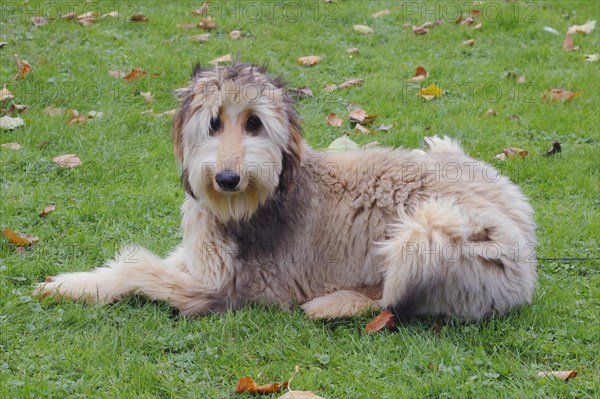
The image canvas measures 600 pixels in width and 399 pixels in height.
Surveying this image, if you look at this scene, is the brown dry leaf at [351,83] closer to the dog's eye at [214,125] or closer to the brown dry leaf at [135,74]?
the brown dry leaf at [135,74]

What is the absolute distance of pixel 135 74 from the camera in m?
8.20

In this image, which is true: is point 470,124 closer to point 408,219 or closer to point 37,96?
point 408,219

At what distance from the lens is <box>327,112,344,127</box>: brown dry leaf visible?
24.7ft

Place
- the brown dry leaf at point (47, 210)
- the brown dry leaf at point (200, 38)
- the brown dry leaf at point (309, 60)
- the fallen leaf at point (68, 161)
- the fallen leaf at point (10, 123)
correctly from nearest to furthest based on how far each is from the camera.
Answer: the brown dry leaf at point (47, 210)
the fallen leaf at point (68, 161)
the fallen leaf at point (10, 123)
the brown dry leaf at point (309, 60)
the brown dry leaf at point (200, 38)

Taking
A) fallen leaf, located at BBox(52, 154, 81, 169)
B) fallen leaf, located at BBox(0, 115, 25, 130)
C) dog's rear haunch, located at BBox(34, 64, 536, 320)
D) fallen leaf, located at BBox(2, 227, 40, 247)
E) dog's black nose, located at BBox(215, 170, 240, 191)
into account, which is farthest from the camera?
fallen leaf, located at BBox(0, 115, 25, 130)

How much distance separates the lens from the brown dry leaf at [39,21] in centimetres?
938

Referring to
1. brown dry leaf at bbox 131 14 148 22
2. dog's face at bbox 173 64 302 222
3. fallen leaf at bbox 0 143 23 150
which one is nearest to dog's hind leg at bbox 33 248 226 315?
dog's face at bbox 173 64 302 222

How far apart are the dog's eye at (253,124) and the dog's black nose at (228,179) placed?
1.09ft

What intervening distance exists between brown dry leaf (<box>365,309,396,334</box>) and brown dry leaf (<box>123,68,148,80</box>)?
476 cm

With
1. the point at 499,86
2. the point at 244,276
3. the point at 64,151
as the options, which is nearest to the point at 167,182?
the point at 64,151

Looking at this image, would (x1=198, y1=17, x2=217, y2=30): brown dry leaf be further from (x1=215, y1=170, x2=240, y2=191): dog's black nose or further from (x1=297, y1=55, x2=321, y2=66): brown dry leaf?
(x1=215, y1=170, x2=240, y2=191): dog's black nose

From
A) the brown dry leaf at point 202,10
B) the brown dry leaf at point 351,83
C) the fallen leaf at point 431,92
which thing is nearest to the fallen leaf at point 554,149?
the fallen leaf at point 431,92

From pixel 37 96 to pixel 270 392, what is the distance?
196 inches

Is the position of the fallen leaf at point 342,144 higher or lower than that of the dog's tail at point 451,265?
lower
